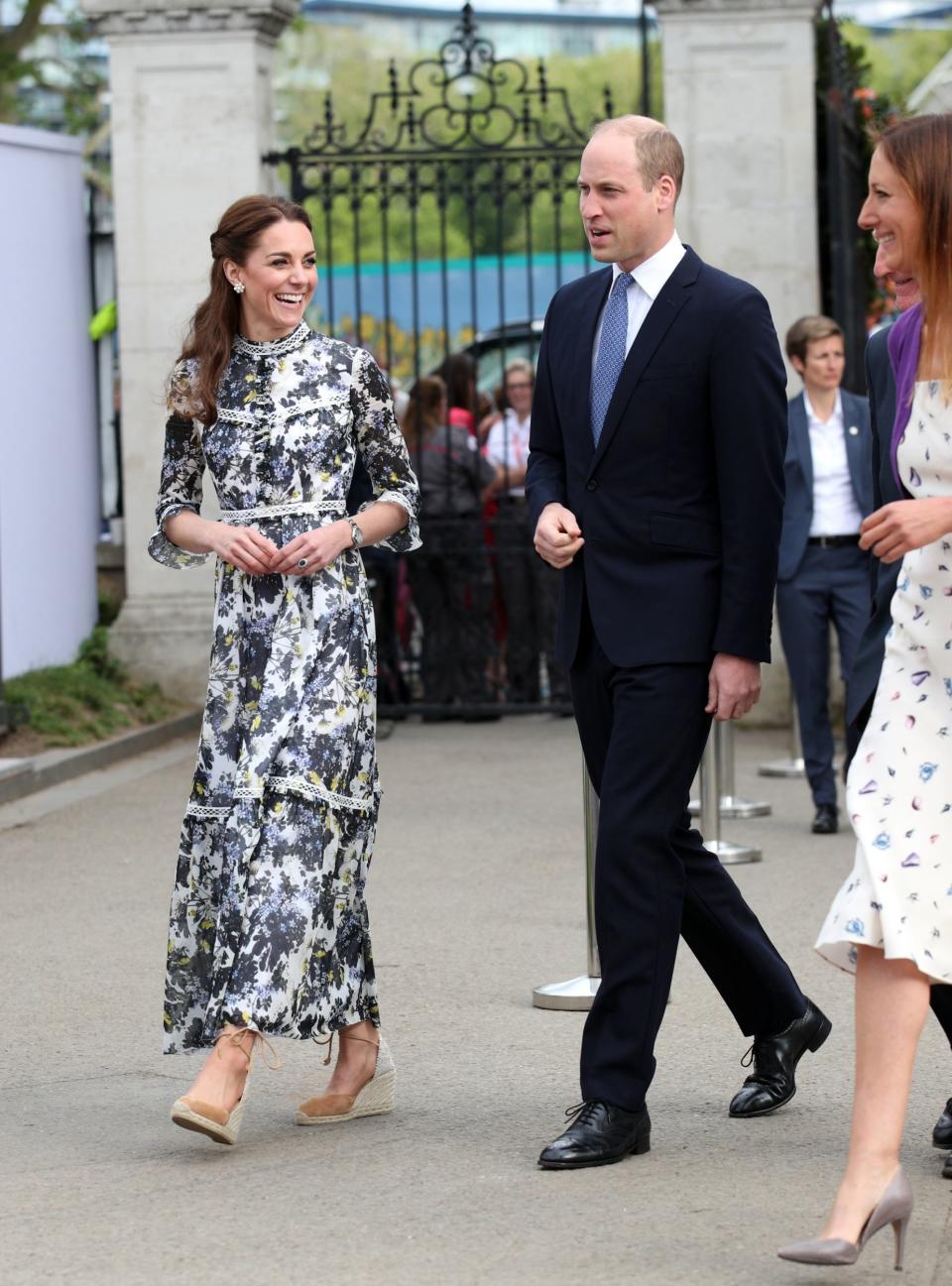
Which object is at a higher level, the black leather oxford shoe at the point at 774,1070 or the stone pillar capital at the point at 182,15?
the stone pillar capital at the point at 182,15

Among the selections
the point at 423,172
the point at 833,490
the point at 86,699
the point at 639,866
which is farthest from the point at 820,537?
the point at 423,172

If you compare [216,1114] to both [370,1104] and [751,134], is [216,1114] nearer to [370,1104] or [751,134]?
[370,1104]

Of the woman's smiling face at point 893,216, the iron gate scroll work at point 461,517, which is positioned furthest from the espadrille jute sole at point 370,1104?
the iron gate scroll work at point 461,517

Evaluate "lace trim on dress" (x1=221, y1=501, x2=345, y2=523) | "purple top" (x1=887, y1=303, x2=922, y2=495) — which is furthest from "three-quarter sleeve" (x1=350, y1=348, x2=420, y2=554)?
"purple top" (x1=887, y1=303, x2=922, y2=495)

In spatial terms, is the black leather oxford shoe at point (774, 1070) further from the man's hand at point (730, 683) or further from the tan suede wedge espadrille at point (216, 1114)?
the tan suede wedge espadrille at point (216, 1114)

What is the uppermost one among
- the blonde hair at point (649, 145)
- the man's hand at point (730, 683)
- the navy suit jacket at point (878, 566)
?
the blonde hair at point (649, 145)

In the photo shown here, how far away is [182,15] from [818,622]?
5225mm

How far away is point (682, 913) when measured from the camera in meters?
4.74

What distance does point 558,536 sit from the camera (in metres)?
4.64

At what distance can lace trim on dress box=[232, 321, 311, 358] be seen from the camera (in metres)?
5.02

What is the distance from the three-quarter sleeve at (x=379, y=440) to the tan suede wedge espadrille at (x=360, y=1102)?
3.72ft

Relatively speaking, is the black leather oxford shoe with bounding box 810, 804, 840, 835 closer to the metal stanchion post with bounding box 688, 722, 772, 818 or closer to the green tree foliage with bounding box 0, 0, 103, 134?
the metal stanchion post with bounding box 688, 722, 772, 818

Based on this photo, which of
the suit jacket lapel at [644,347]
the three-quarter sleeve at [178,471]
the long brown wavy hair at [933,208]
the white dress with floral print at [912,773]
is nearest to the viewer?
the white dress with floral print at [912,773]

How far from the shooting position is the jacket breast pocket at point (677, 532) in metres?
4.61
